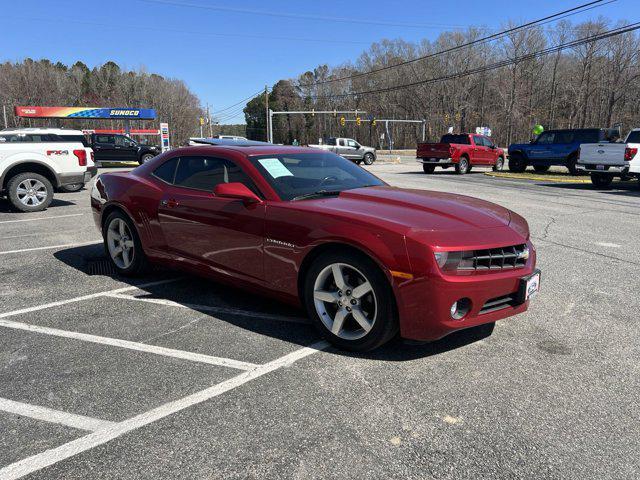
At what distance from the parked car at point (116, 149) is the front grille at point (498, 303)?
1065 inches

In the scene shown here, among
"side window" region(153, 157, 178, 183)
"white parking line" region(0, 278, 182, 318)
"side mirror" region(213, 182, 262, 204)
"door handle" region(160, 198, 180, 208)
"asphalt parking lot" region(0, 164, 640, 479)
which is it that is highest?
"side window" region(153, 157, 178, 183)

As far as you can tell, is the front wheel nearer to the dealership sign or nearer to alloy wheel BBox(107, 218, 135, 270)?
the dealership sign

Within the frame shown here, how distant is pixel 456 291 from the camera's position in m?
3.03

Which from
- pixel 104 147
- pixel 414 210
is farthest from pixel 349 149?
pixel 414 210

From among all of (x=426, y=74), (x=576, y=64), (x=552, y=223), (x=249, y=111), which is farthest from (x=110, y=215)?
(x=249, y=111)

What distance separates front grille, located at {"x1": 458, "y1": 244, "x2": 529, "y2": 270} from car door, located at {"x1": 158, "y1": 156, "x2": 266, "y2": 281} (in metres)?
1.57

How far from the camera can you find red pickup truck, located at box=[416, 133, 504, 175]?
77.2ft

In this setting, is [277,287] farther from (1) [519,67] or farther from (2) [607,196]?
(1) [519,67]

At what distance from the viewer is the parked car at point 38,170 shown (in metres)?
9.55

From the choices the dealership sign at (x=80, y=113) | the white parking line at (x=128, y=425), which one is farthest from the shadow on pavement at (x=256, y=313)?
the dealership sign at (x=80, y=113)

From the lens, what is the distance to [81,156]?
1031cm

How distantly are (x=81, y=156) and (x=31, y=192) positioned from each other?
1219mm

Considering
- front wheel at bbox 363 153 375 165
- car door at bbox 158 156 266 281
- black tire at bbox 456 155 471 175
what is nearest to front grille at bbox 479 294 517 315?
car door at bbox 158 156 266 281

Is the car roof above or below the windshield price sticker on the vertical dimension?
above
